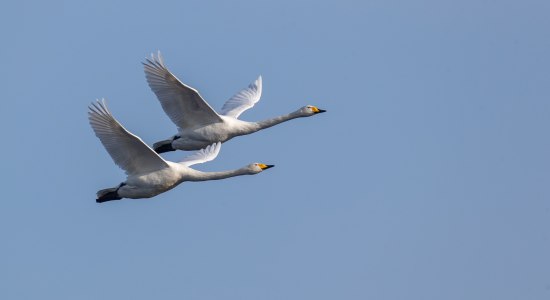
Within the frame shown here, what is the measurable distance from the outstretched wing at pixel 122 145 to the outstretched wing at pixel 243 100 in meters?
8.25

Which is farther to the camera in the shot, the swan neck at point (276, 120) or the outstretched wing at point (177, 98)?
the swan neck at point (276, 120)

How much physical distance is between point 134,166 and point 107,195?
1518 millimetres

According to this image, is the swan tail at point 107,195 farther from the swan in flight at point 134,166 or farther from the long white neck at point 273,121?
the long white neck at point 273,121

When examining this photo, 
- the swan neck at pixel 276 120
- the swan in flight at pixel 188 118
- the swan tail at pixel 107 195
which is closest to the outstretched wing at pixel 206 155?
the swan in flight at pixel 188 118

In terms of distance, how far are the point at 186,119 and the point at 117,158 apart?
4702mm

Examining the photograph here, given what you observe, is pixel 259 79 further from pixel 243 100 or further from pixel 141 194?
pixel 141 194

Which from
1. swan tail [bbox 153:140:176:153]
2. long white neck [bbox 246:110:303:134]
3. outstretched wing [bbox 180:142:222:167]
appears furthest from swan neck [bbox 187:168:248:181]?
swan tail [bbox 153:140:176:153]

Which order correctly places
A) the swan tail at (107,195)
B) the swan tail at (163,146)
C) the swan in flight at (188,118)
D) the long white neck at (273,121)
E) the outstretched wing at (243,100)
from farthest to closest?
the outstretched wing at (243,100) < the long white neck at (273,121) < the swan tail at (163,146) < the swan in flight at (188,118) < the swan tail at (107,195)

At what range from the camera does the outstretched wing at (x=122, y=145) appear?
133 feet

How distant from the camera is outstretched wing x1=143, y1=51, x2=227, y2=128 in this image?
1753 inches

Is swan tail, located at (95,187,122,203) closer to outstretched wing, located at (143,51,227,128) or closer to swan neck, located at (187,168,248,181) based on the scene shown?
swan neck, located at (187,168,248,181)

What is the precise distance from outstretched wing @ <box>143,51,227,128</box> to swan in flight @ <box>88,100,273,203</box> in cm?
276

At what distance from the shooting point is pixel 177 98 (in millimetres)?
45281

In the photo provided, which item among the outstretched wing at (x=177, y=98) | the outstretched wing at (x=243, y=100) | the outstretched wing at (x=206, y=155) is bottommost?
the outstretched wing at (x=206, y=155)
